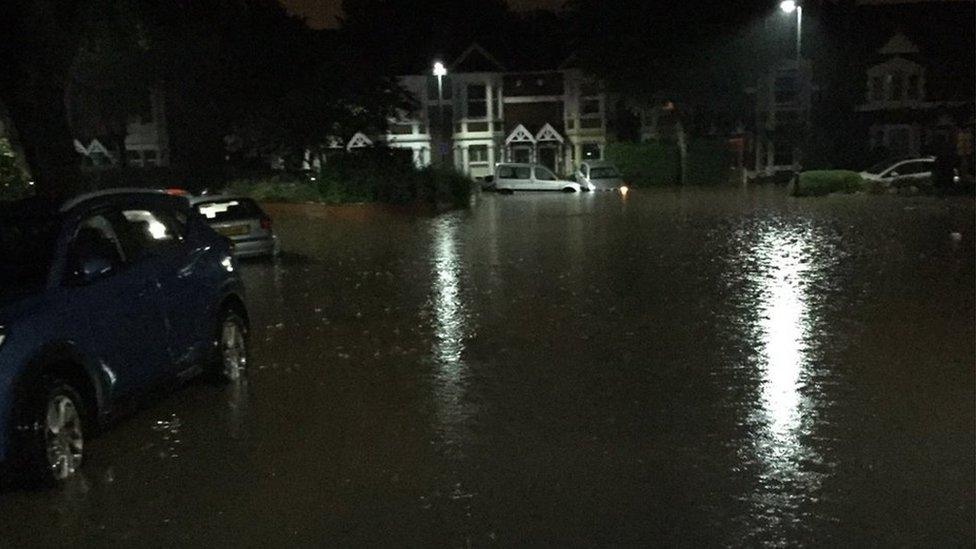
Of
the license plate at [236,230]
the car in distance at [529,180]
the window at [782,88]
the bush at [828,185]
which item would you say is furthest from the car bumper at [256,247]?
the window at [782,88]

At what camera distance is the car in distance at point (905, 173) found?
1736 inches

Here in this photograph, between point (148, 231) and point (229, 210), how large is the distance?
504 inches

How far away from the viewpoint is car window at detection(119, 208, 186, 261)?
8297 millimetres

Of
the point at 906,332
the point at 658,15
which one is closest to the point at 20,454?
the point at 906,332

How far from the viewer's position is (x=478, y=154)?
225 feet

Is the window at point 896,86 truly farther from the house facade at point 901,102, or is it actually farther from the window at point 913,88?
the window at point 913,88

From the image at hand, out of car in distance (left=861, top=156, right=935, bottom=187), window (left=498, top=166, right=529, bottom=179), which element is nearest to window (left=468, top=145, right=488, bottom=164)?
window (left=498, top=166, right=529, bottom=179)

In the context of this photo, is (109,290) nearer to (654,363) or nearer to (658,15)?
(654,363)

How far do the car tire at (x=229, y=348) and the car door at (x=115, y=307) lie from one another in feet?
3.81

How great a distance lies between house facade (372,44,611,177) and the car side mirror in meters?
59.1

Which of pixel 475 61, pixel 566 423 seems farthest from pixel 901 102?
pixel 566 423

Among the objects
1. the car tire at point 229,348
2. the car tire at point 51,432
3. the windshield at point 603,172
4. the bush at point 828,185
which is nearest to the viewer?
the car tire at point 51,432

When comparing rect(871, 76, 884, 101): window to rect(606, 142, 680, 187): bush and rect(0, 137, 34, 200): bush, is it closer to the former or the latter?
rect(606, 142, 680, 187): bush

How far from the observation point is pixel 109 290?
757cm
